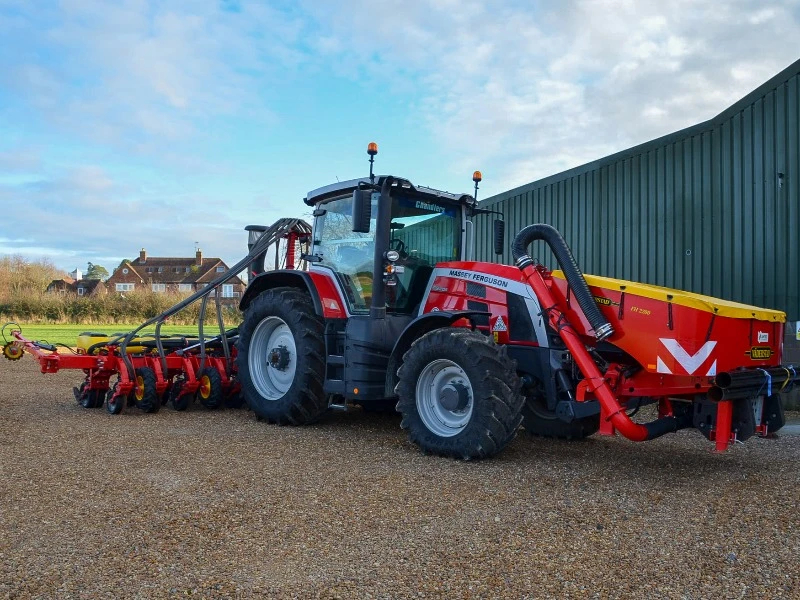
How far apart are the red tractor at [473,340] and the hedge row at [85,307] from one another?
28.9 m

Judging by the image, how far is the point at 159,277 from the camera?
68250 mm

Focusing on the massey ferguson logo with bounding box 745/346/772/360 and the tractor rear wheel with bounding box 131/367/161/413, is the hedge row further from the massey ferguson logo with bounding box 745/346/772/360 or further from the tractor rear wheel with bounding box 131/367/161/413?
the massey ferguson logo with bounding box 745/346/772/360

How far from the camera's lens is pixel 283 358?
26.1 feet

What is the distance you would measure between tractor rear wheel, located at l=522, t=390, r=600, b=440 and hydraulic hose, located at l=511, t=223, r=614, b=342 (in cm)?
107

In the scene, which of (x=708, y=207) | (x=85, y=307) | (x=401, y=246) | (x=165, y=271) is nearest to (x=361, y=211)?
(x=401, y=246)

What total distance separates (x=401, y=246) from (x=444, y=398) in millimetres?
1822

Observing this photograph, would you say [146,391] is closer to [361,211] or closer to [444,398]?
[361,211]

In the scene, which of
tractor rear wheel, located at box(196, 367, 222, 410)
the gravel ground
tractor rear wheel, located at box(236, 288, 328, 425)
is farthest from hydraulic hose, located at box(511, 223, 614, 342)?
tractor rear wheel, located at box(196, 367, 222, 410)

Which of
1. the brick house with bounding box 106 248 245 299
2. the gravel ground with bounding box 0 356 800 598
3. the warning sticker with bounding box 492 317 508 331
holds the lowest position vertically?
the gravel ground with bounding box 0 356 800 598

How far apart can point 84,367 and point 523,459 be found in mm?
5626

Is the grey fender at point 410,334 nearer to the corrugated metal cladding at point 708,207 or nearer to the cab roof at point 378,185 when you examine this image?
the cab roof at point 378,185

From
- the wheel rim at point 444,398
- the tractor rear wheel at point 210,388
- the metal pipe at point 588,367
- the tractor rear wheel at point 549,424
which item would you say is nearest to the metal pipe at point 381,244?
the wheel rim at point 444,398

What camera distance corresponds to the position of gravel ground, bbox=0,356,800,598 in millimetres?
3412

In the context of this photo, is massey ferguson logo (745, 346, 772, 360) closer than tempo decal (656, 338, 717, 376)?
No
